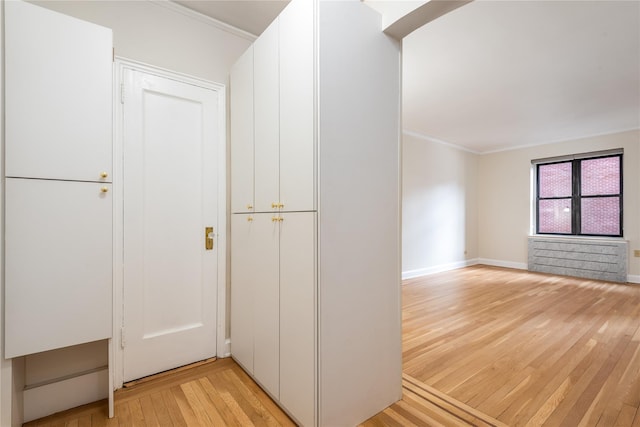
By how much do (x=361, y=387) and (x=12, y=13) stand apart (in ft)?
8.57

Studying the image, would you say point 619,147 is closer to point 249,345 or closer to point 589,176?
point 589,176

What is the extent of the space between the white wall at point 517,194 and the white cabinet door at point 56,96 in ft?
24.2

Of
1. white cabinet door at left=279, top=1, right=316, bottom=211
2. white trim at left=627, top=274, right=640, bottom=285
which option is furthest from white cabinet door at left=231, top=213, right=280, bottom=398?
white trim at left=627, top=274, right=640, bottom=285

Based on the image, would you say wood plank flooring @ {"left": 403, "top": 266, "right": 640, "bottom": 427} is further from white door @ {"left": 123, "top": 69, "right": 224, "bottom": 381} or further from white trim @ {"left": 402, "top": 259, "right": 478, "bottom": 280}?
white door @ {"left": 123, "top": 69, "right": 224, "bottom": 381}

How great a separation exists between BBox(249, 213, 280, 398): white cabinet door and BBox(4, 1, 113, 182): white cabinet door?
94 cm

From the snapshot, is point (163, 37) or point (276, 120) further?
point (163, 37)

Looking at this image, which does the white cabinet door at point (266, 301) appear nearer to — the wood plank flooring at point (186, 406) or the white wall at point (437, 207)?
the wood plank flooring at point (186, 406)

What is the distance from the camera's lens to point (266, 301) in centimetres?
190

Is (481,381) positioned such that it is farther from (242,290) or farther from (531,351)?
(242,290)

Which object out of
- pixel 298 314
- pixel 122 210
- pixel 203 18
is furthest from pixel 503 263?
pixel 122 210

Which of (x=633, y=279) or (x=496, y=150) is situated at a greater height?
(x=496, y=150)

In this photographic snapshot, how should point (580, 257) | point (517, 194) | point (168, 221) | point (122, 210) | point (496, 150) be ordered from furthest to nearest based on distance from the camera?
point (496, 150)
point (517, 194)
point (580, 257)
point (168, 221)
point (122, 210)

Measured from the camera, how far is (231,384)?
6.61 feet

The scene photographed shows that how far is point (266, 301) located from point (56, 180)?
4.35 feet
